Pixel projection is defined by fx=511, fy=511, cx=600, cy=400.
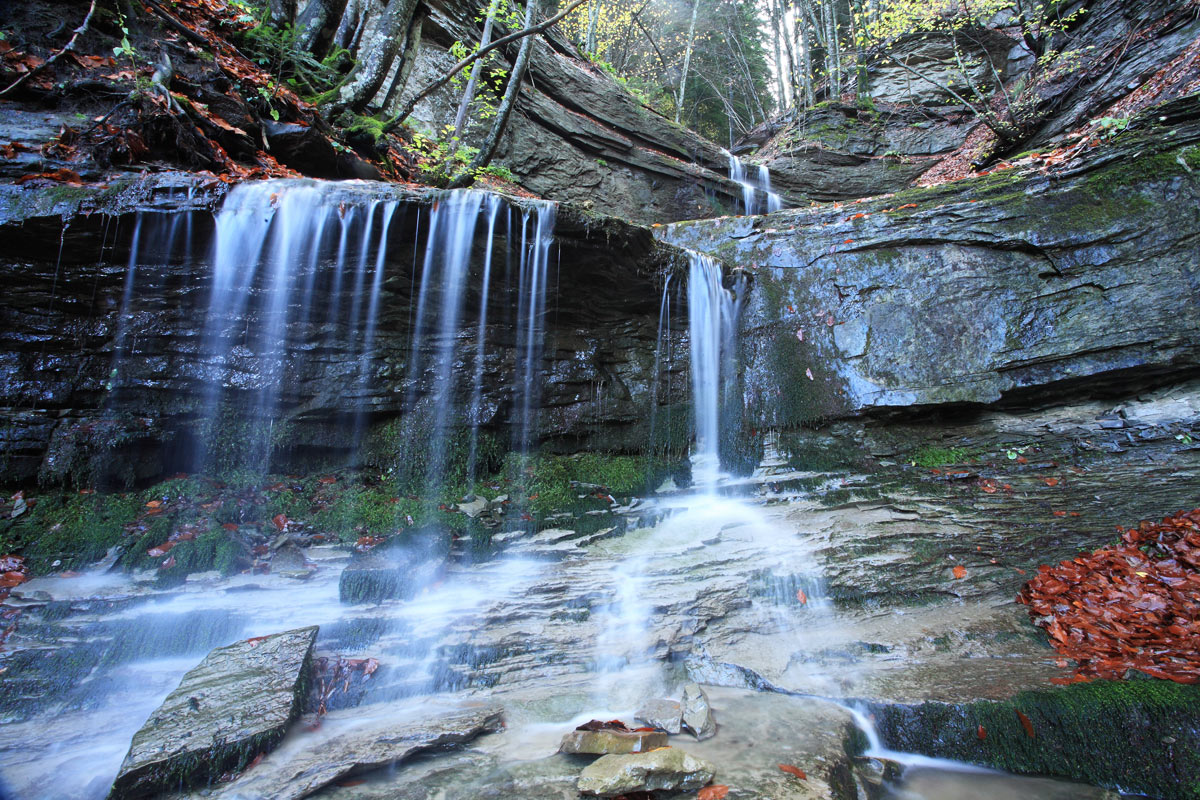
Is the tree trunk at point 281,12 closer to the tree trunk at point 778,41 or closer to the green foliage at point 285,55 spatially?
the green foliage at point 285,55

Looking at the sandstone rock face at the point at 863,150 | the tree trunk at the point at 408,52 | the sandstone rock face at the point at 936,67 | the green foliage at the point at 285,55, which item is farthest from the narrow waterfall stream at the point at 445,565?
the sandstone rock face at the point at 936,67

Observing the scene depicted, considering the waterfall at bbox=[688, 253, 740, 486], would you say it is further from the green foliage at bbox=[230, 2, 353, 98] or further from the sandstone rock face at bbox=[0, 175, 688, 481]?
the green foliage at bbox=[230, 2, 353, 98]

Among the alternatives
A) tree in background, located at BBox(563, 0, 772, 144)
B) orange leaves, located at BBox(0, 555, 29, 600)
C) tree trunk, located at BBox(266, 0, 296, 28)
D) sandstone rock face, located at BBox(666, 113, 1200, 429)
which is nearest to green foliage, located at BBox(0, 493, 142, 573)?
orange leaves, located at BBox(0, 555, 29, 600)

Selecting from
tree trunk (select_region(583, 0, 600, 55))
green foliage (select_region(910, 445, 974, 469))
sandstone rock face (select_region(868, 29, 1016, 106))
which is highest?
tree trunk (select_region(583, 0, 600, 55))

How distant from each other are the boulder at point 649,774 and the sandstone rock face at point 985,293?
5349 mm

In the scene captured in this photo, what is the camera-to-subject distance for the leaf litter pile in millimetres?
3609

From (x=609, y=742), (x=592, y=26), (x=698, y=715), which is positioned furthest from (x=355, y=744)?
(x=592, y=26)

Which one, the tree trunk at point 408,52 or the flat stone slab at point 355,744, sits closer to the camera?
the flat stone slab at point 355,744

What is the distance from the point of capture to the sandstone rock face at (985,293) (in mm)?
6137

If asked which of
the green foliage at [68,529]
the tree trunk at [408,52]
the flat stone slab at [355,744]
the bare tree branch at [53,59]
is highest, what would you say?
the tree trunk at [408,52]

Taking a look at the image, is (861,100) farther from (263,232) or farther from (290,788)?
(290,788)

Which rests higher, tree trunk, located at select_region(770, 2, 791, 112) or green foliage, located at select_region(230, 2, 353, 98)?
tree trunk, located at select_region(770, 2, 791, 112)

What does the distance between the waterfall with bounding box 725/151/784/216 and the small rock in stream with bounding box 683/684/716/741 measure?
1360 cm

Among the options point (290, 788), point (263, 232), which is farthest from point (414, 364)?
point (290, 788)
